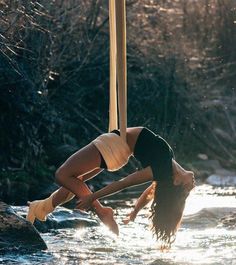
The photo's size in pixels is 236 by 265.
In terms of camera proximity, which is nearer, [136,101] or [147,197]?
[147,197]

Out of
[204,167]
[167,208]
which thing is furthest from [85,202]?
[204,167]

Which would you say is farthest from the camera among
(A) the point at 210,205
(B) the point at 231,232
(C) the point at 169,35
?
(C) the point at 169,35

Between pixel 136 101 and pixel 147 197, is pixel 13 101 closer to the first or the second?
pixel 136 101

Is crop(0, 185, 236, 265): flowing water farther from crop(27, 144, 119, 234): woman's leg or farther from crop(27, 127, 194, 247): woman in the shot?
crop(27, 144, 119, 234): woman's leg

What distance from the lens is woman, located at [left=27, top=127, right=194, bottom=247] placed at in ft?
22.7

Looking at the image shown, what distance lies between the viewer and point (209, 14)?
23797mm

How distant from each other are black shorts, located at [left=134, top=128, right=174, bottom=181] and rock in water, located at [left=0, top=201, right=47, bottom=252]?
2.38 metres

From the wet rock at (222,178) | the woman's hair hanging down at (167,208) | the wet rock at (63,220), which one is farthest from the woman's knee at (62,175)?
the wet rock at (222,178)

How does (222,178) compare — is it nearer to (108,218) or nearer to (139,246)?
(139,246)

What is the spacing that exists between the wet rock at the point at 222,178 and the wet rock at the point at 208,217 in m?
4.75

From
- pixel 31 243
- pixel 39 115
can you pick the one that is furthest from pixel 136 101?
pixel 31 243

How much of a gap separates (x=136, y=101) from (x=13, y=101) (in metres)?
4.88

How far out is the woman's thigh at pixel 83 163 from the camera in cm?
695

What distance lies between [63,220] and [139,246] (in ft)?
6.21
